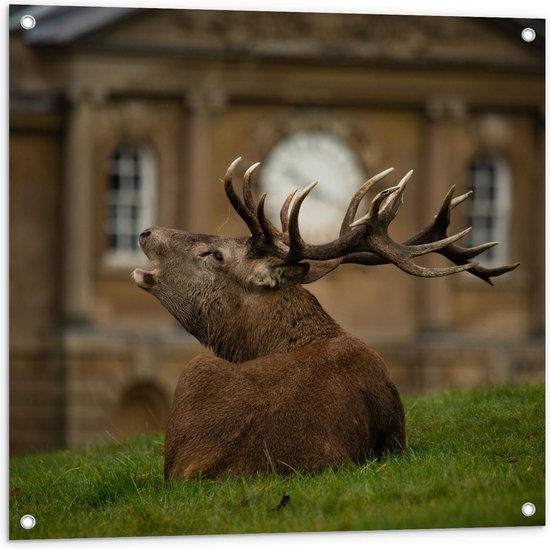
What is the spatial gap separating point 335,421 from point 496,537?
1093 mm

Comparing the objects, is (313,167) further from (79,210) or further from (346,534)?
(346,534)

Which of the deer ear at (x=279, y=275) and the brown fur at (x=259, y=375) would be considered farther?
the deer ear at (x=279, y=275)

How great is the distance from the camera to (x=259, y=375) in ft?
21.6

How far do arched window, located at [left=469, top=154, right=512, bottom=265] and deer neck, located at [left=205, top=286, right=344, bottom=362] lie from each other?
11.8 m

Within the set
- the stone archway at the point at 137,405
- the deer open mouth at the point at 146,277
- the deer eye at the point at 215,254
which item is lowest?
the stone archway at the point at 137,405

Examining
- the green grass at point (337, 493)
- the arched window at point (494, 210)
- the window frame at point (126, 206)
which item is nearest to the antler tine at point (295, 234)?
the green grass at point (337, 493)

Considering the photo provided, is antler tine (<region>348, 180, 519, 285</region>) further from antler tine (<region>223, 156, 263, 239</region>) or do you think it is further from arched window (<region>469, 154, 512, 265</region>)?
arched window (<region>469, 154, 512, 265</region>)

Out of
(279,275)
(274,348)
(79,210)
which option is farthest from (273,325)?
(79,210)

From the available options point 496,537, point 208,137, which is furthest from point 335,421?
point 208,137

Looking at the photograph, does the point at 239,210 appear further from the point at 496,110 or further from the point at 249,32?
the point at 496,110

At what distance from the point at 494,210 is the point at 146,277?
494 inches

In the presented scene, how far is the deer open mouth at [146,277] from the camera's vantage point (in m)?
7.30

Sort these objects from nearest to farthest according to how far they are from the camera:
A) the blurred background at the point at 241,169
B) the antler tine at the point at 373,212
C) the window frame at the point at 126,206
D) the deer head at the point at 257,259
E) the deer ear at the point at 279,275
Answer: the antler tine at the point at 373,212 < the deer head at the point at 257,259 < the deer ear at the point at 279,275 < the blurred background at the point at 241,169 < the window frame at the point at 126,206

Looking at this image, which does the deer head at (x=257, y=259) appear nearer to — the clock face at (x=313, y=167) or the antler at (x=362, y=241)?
the antler at (x=362, y=241)
